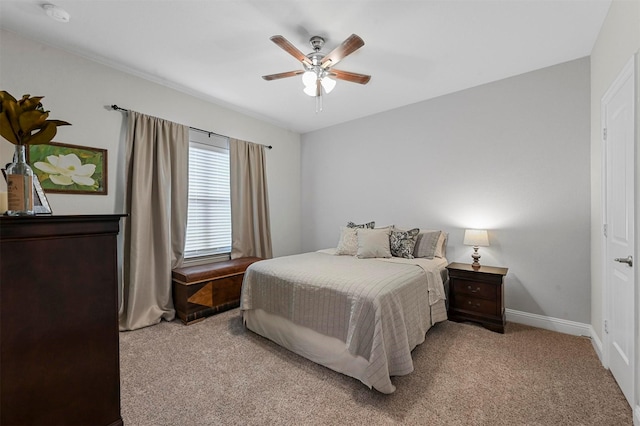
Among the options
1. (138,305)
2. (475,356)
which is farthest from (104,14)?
(475,356)

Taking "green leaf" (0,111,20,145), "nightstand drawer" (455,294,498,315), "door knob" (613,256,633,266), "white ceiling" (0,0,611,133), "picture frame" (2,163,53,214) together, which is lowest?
"nightstand drawer" (455,294,498,315)

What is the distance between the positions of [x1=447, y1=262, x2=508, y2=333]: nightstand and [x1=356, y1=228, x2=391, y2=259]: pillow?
29.3 inches

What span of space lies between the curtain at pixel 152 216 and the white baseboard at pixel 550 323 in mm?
3936

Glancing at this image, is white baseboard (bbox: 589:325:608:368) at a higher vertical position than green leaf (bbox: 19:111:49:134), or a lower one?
lower

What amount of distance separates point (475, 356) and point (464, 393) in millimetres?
589

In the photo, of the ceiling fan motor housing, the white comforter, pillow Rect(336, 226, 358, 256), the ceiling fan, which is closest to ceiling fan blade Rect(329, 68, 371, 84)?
the ceiling fan

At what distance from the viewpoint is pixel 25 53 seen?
242 centimetres

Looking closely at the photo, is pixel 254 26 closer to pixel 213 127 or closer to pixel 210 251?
pixel 213 127

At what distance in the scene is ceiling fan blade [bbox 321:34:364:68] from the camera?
6.56 feet

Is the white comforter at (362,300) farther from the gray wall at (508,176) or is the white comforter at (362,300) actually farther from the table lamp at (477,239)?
the gray wall at (508,176)

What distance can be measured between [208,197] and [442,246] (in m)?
3.25

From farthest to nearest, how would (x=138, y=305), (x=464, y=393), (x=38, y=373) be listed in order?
(x=138, y=305), (x=464, y=393), (x=38, y=373)

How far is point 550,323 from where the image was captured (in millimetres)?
Result: 2875

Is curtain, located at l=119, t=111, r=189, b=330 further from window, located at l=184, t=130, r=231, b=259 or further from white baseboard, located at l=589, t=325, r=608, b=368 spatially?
white baseboard, located at l=589, t=325, r=608, b=368
